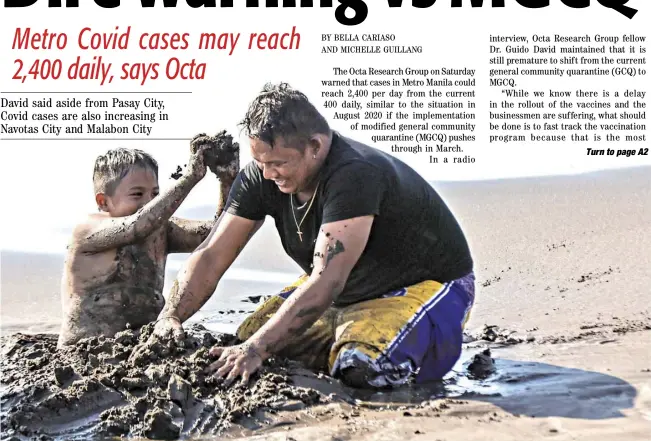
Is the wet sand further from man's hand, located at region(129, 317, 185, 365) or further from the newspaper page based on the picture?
man's hand, located at region(129, 317, 185, 365)

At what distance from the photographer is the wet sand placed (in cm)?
319

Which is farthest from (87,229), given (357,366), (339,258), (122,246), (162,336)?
(357,366)

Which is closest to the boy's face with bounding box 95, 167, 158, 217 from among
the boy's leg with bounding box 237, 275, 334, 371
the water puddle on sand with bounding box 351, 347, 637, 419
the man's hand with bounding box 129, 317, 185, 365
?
the man's hand with bounding box 129, 317, 185, 365

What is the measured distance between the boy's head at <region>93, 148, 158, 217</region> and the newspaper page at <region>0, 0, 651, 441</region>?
0.5 inches

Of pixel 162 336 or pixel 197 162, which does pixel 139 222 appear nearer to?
pixel 197 162

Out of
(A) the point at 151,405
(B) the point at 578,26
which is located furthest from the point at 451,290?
(B) the point at 578,26

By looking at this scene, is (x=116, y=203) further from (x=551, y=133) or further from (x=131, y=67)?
(x=551, y=133)

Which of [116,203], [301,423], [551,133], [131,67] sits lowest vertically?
[301,423]

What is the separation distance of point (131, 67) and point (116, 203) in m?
1.72

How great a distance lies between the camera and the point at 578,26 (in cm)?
579

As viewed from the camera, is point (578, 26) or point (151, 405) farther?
point (578, 26)

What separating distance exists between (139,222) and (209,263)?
0.45 meters

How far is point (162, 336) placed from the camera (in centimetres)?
376

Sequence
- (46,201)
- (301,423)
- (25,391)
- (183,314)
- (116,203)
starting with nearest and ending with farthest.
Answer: (301,423), (25,391), (183,314), (116,203), (46,201)
